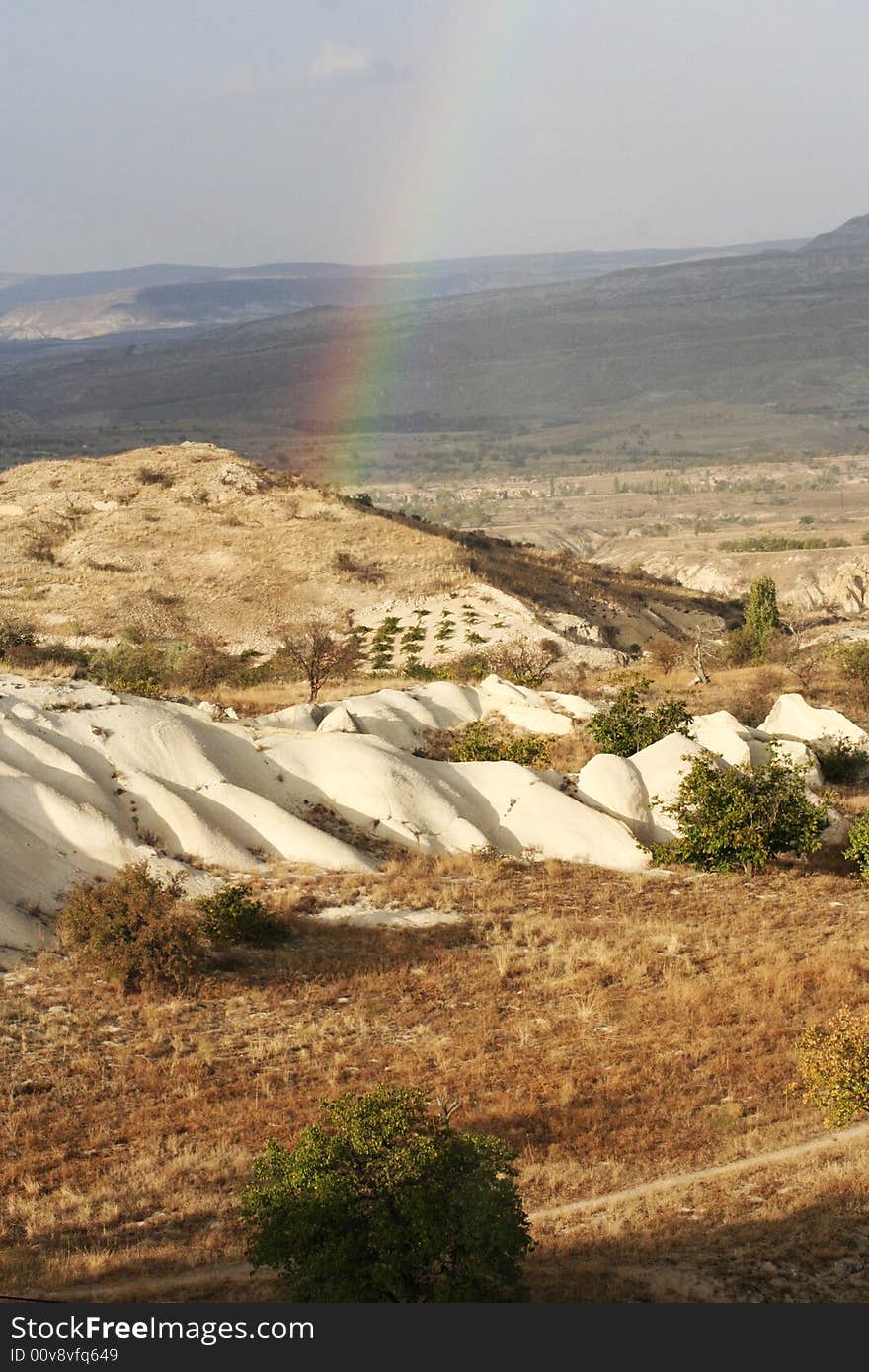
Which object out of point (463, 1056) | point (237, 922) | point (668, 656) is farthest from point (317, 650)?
point (463, 1056)

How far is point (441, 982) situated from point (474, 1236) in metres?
9.79

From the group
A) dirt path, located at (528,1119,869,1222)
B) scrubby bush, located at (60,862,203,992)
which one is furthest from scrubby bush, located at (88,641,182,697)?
dirt path, located at (528,1119,869,1222)

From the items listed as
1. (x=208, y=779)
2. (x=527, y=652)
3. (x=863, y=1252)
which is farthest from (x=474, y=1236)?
(x=527, y=652)

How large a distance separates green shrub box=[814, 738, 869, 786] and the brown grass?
8.49 meters

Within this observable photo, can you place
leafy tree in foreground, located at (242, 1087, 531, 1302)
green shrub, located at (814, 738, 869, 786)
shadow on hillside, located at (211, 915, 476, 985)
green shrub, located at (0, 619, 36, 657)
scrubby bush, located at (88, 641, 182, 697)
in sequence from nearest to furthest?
1. leafy tree in foreground, located at (242, 1087, 531, 1302)
2. shadow on hillside, located at (211, 915, 476, 985)
3. green shrub, located at (814, 738, 869, 786)
4. scrubby bush, located at (88, 641, 182, 697)
5. green shrub, located at (0, 619, 36, 657)

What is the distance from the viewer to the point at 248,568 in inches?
2736

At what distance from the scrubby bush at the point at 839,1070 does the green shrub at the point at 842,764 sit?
18.6 metres

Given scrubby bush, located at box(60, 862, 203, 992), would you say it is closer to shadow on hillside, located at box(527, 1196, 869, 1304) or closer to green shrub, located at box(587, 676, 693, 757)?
shadow on hillside, located at box(527, 1196, 869, 1304)

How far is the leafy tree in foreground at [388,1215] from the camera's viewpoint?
1017cm

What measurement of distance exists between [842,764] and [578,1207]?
2225 centimetres

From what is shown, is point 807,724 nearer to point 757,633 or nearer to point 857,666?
point 857,666

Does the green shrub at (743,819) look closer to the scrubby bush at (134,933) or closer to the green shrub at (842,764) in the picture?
the green shrub at (842,764)

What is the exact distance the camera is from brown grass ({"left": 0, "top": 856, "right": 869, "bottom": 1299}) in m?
12.7

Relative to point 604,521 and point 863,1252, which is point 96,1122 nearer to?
point 863,1252
